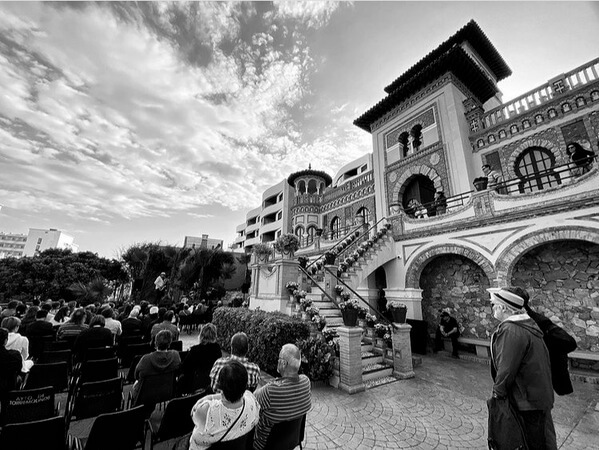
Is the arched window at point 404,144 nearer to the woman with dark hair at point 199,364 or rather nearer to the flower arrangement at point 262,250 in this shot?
the flower arrangement at point 262,250

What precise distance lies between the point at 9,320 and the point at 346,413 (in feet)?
19.3

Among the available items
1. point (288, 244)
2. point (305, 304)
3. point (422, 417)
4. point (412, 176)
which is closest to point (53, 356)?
point (305, 304)

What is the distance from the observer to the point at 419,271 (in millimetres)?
9953

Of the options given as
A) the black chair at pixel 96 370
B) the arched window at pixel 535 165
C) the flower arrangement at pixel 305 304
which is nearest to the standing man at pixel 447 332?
the flower arrangement at pixel 305 304

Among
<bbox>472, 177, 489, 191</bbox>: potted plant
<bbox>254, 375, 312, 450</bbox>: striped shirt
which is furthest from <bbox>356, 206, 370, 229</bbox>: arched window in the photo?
<bbox>254, 375, 312, 450</bbox>: striped shirt

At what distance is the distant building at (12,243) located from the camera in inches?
3501

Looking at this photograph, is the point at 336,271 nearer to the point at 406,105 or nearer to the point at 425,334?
the point at 425,334

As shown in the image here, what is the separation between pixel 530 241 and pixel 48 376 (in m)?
10.9

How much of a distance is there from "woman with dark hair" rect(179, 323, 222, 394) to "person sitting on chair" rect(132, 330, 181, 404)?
15.8 inches

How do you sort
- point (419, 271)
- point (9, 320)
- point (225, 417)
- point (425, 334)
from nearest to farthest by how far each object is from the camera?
1. point (225, 417)
2. point (9, 320)
3. point (425, 334)
4. point (419, 271)

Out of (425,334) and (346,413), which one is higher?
(425,334)

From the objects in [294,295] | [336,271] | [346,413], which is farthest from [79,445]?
[336,271]

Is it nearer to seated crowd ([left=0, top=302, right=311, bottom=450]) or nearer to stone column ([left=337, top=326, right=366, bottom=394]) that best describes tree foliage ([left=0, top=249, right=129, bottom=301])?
seated crowd ([left=0, top=302, right=311, bottom=450])

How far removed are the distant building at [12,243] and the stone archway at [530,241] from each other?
130 meters
